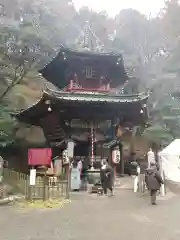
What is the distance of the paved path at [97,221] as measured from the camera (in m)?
8.86

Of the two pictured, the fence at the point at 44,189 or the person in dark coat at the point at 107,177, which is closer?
the fence at the point at 44,189

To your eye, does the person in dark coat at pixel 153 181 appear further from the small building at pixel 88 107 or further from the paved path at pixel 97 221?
the small building at pixel 88 107

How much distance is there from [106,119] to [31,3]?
34960 millimetres

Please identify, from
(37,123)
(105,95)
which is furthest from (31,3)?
(105,95)

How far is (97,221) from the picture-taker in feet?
35.3

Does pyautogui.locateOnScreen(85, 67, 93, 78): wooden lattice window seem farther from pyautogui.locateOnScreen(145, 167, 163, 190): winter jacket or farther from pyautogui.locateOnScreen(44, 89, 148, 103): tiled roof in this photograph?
pyautogui.locateOnScreen(145, 167, 163, 190): winter jacket

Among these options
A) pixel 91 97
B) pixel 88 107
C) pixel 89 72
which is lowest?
pixel 88 107

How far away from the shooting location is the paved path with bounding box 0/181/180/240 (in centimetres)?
886

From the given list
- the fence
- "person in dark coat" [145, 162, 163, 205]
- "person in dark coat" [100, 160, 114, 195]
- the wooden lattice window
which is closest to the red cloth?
the fence

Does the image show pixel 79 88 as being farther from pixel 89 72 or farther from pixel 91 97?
pixel 91 97

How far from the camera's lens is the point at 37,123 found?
2733 centimetres

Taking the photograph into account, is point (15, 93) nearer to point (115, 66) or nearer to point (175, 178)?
point (115, 66)

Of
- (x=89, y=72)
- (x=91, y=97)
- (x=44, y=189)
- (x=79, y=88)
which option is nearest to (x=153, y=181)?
(x=44, y=189)

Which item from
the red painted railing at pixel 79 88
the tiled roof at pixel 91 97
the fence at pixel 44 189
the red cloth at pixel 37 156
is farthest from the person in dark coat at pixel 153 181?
the red painted railing at pixel 79 88
